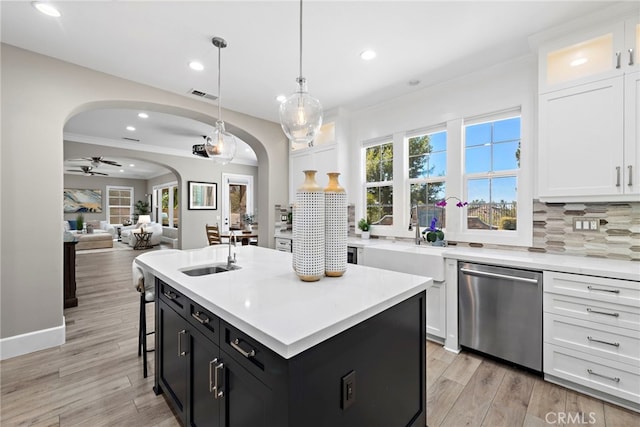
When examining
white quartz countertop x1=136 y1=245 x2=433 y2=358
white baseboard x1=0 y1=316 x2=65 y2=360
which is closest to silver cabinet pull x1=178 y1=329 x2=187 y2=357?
white quartz countertop x1=136 y1=245 x2=433 y2=358

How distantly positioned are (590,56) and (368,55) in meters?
1.75

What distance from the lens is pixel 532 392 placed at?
1.96 metres

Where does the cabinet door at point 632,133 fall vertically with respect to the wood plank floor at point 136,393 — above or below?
above

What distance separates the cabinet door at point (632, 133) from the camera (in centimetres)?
192

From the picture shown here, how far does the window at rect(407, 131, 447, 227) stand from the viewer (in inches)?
130

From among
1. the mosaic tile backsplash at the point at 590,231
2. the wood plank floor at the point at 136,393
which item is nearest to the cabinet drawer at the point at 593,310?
the wood plank floor at the point at 136,393

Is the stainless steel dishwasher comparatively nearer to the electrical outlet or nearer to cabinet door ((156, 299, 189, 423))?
the electrical outlet

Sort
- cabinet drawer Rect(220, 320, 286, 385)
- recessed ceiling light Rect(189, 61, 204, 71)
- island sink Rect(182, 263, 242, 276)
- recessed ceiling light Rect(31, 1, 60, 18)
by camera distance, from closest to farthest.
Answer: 1. cabinet drawer Rect(220, 320, 286, 385)
2. island sink Rect(182, 263, 242, 276)
3. recessed ceiling light Rect(31, 1, 60, 18)
4. recessed ceiling light Rect(189, 61, 204, 71)

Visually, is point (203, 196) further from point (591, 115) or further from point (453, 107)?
point (591, 115)

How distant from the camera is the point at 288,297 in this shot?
121cm

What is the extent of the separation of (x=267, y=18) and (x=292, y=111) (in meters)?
0.97

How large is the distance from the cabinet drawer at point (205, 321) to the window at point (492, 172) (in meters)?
2.84

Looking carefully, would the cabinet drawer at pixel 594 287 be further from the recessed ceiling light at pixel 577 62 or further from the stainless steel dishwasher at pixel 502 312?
the recessed ceiling light at pixel 577 62

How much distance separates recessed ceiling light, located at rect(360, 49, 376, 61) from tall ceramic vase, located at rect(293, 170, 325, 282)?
176 cm
